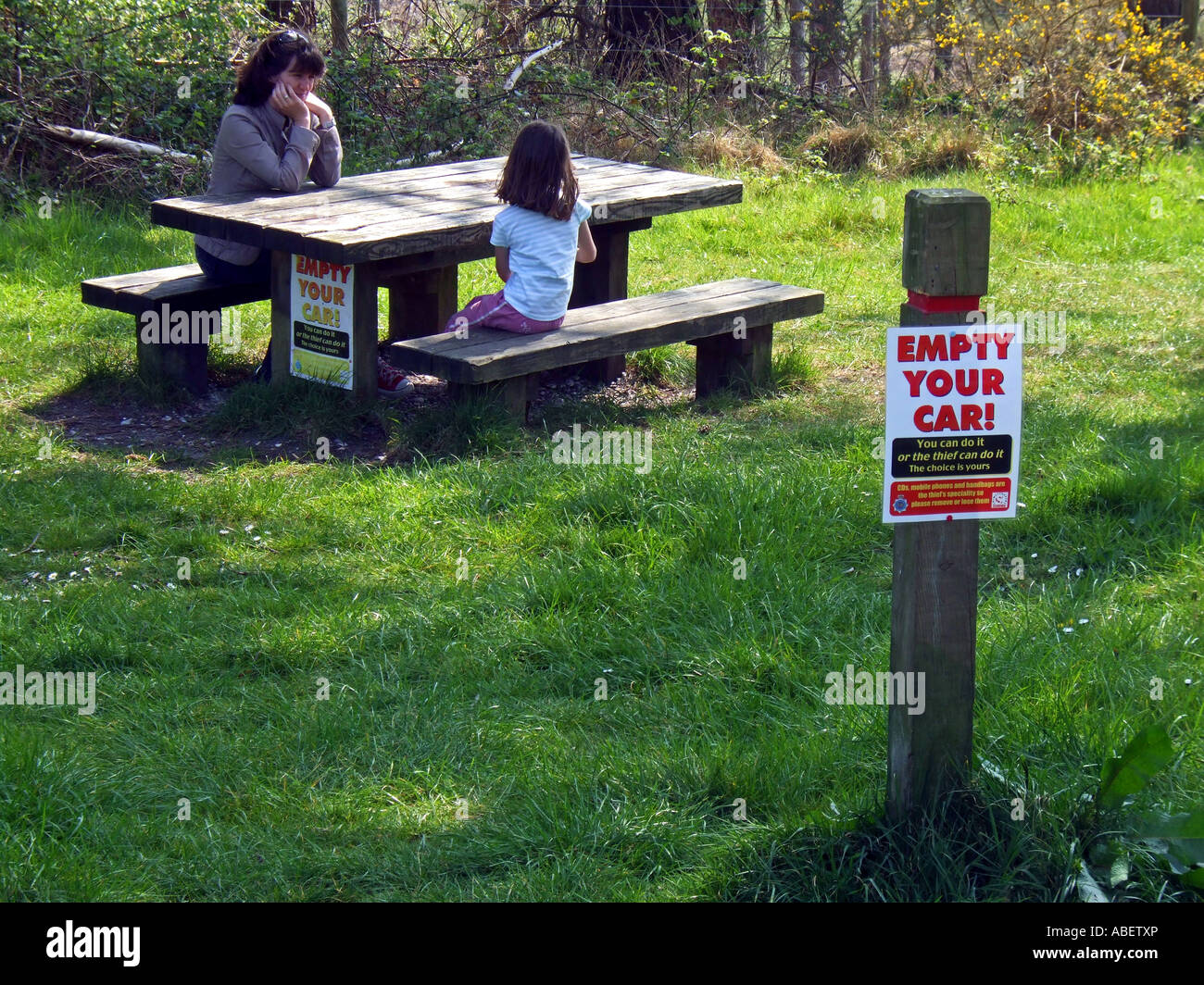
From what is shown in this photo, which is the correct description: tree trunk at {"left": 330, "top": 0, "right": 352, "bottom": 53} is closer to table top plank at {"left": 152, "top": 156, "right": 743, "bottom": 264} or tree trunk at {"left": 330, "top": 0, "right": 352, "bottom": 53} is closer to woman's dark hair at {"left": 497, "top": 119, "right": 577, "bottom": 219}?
table top plank at {"left": 152, "top": 156, "right": 743, "bottom": 264}

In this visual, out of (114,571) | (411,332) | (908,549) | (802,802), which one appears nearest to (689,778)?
(802,802)

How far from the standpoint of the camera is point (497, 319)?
6.11m

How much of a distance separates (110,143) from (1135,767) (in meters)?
8.74

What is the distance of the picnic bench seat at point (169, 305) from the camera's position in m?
6.49

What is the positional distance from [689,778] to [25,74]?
8.37m

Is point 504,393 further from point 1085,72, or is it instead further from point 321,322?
point 1085,72

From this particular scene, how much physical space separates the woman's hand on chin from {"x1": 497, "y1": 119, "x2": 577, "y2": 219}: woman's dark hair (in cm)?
116

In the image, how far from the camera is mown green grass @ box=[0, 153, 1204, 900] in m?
2.95

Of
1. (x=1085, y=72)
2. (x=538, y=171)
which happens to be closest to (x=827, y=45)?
(x=1085, y=72)

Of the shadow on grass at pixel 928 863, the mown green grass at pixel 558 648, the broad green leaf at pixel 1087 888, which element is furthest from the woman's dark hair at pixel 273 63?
the broad green leaf at pixel 1087 888

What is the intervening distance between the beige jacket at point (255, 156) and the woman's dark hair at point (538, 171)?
1.15 m

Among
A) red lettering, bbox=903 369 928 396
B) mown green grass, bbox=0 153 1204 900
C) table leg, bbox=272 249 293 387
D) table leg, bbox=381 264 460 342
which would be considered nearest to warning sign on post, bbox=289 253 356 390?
table leg, bbox=272 249 293 387

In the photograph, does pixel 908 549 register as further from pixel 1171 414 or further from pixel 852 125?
pixel 852 125

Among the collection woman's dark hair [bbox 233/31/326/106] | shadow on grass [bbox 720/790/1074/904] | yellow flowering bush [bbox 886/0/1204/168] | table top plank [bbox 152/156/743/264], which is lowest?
shadow on grass [bbox 720/790/1074/904]
